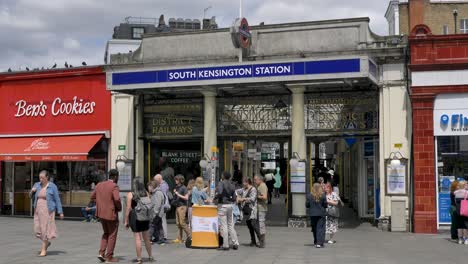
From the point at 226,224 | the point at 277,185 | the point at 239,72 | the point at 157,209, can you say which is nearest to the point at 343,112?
the point at 239,72

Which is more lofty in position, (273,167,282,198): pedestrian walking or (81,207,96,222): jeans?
(273,167,282,198): pedestrian walking

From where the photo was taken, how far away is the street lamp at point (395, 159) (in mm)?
18359

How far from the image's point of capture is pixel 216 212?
48.0ft

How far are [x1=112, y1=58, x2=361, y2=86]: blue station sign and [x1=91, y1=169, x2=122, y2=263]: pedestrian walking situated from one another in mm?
6717

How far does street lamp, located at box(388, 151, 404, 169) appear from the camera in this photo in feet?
60.2

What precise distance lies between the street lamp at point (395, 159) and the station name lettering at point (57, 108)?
34.1 feet

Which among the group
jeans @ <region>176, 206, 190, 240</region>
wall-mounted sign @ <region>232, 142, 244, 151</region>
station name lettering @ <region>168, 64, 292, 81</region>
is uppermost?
station name lettering @ <region>168, 64, 292, 81</region>

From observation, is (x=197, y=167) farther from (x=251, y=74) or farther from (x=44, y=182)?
(x=44, y=182)

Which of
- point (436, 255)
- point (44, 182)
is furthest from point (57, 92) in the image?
point (436, 255)

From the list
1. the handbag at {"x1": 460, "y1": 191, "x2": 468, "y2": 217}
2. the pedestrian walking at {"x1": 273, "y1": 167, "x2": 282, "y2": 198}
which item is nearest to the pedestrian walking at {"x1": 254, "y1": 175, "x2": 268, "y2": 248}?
the handbag at {"x1": 460, "y1": 191, "x2": 468, "y2": 217}

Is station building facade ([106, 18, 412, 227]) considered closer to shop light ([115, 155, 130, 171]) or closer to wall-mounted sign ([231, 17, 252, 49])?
wall-mounted sign ([231, 17, 252, 49])

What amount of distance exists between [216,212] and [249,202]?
795mm

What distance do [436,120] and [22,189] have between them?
1524 cm

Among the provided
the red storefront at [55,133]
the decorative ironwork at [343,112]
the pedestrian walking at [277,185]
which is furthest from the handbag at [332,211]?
the pedestrian walking at [277,185]
